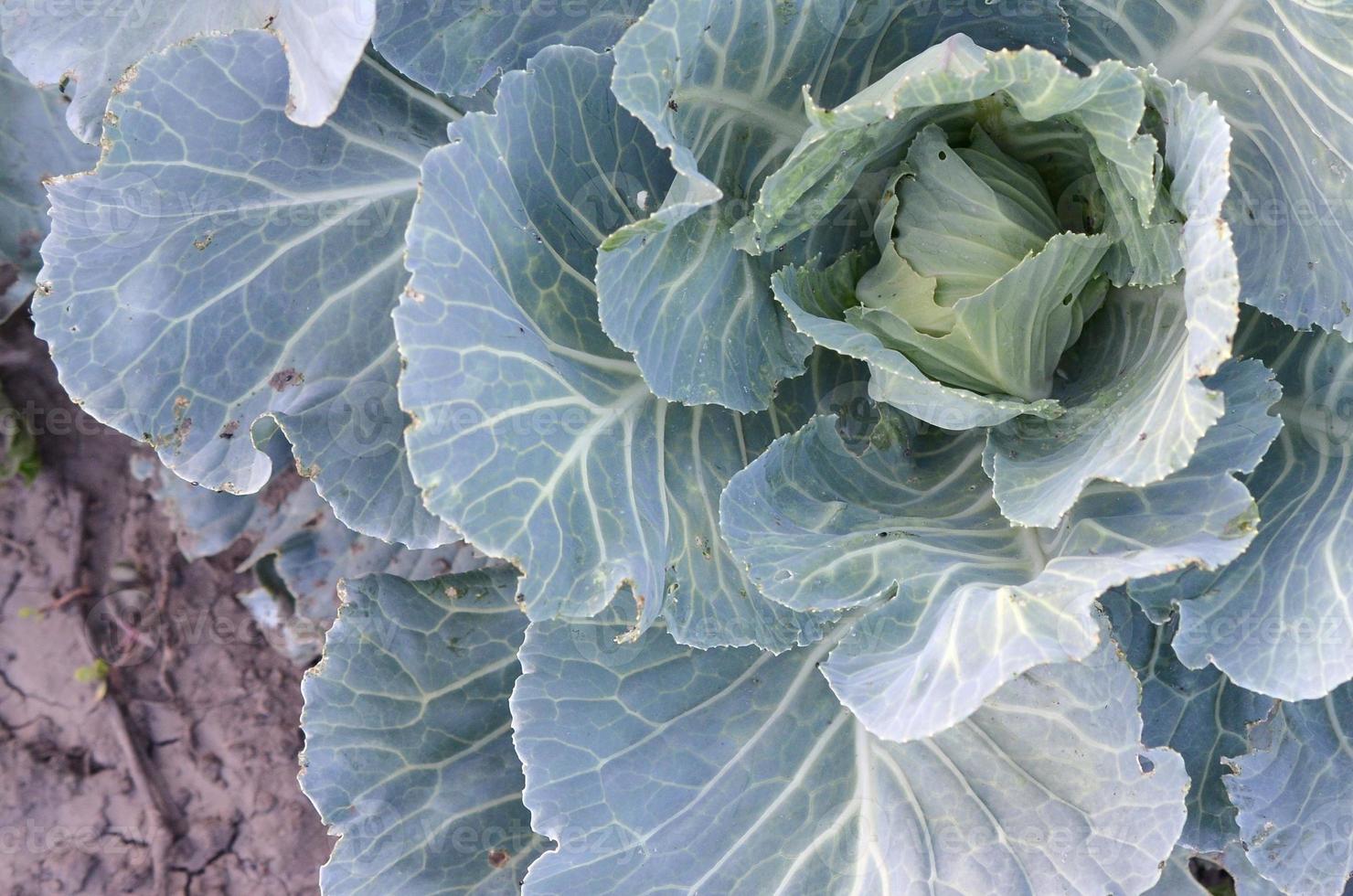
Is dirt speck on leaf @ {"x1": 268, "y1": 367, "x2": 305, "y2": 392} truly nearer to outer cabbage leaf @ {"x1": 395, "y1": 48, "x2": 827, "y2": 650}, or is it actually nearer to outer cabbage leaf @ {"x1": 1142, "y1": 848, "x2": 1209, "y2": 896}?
outer cabbage leaf @ {"x1": 395, "y1": 48, "x2": 827, "y2": 650}

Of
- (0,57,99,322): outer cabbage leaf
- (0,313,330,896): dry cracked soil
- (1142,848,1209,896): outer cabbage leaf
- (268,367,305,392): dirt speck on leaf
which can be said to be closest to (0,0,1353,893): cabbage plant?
(268,367,305,392): dirt speck on leaf

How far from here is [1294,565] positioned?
193 centimetres

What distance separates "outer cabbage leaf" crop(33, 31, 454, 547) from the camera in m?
1.98

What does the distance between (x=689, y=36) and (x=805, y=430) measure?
0.74 metres

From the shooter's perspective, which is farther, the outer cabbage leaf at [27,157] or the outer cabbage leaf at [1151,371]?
the outer cabbage leaf at [27,157]

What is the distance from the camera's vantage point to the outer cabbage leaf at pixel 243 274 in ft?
6.49

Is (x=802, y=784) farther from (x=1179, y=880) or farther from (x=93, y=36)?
(x=93, y=36)

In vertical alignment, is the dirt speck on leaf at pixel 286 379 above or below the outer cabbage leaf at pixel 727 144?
below

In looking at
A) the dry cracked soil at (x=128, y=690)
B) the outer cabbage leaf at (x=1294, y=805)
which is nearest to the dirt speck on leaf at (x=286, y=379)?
the dry cracked soil at (x=128, y=690)

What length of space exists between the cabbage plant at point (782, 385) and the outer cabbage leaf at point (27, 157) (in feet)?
1.85

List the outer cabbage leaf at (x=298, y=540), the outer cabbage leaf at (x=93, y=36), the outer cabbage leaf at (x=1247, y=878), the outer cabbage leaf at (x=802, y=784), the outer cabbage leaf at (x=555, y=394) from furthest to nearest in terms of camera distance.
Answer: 1. the outer cabbage leaf at (x=298, y=540)
2. the outer cabbage leaf at (x=1247, y=878)
3. the outer cabbage leaf at (x=93, y=36)
4. the outer cabbage leaf at (x=802, y=784)
5. the outer cabbage leaf at (x=555, y=394)

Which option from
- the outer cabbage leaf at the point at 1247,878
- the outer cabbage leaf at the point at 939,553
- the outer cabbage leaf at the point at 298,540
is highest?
the outer cabbage leaf at the point at 939,553

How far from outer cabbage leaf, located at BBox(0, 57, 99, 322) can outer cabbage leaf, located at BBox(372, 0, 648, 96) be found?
3.90ft

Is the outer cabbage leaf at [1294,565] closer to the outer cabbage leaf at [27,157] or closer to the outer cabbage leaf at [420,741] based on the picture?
the outer cabbage leaf at [420,741]
